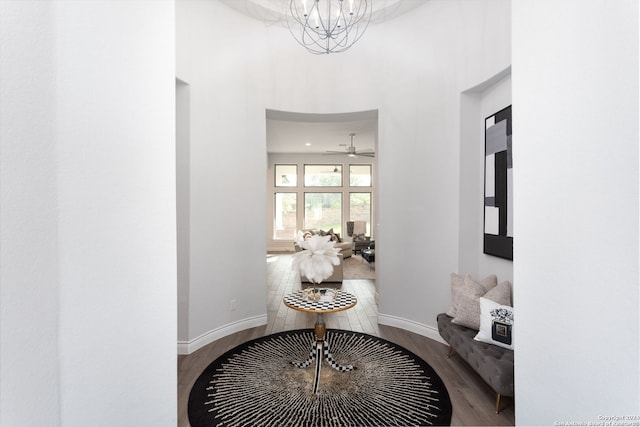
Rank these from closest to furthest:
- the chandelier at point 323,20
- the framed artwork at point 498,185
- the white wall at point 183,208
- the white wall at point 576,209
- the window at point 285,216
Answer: the white wall at point 576,209 → the framed artwork at point 498,185 → the white wall at point 183,208 → the chandelier at point 323,20 → the window at point 285,216

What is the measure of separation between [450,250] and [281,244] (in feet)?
24.1

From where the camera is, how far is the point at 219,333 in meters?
3.37

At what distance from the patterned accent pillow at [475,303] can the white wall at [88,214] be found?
233 cm

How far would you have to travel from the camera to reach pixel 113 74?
884 millimetres

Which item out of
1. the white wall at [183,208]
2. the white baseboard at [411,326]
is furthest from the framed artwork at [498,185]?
the white wall at [183,208]

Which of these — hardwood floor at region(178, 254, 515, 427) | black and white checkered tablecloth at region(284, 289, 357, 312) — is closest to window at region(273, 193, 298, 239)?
hardwood floor at region(178, 254, 515, 427)

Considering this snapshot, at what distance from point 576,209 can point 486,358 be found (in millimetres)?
1648

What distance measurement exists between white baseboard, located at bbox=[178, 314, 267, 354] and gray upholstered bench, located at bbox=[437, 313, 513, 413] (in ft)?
6.82

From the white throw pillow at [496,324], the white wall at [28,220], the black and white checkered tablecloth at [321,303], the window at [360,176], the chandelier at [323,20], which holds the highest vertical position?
the chandelier at [323,20]

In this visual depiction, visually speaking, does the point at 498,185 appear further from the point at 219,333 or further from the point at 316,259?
the point at 219,333

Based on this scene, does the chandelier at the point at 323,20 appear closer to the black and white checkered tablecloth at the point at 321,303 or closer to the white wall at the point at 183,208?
the white wall at the point at 183,208

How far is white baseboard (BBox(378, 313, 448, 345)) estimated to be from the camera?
3.36 meters

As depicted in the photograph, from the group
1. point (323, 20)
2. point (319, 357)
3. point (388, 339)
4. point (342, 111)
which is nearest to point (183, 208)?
point (319, 357)

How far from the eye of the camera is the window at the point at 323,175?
404 inches
